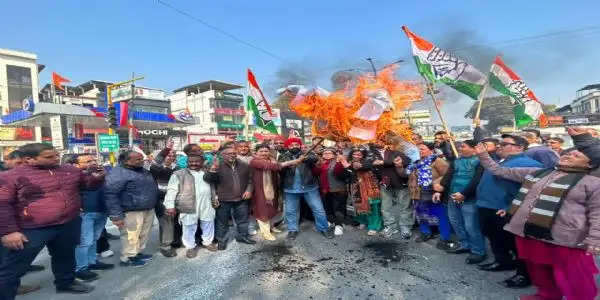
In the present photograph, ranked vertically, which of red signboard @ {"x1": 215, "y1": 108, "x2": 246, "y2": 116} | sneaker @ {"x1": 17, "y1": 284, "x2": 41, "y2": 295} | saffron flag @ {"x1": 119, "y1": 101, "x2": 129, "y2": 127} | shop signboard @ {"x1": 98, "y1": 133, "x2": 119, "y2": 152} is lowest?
sneaker @ {"x1": 17, "y1": 284, "x2": 41, "y2": 295}

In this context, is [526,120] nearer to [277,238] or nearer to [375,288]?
[375,288]

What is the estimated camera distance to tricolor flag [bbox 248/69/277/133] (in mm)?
6840

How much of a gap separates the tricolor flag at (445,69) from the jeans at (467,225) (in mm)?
2097

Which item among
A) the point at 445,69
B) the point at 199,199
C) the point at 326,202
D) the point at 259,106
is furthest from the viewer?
the point at 259,106

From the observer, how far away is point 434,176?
5.06m

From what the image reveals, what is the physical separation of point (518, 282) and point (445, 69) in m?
3.45

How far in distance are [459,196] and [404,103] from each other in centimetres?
199

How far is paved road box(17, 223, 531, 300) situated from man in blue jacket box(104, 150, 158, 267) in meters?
0.33

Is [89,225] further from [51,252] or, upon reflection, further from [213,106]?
[213,106]

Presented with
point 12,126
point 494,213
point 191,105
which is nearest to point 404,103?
point 494,213

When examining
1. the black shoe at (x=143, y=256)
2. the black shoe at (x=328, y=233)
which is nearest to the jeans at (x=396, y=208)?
the black shoe at (x=328, y=233)

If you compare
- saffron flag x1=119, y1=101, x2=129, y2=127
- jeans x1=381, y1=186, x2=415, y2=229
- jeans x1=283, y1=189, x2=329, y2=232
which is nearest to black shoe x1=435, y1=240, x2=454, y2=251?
jeans x1=381, y1=186, x2=415, y2=229

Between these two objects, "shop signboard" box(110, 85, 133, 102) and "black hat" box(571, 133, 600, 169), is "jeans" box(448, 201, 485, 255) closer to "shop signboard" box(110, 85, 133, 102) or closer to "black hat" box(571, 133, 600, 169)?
"black hat" box(571, 133, 600, 169)

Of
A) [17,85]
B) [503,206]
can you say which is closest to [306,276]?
[503,206]
